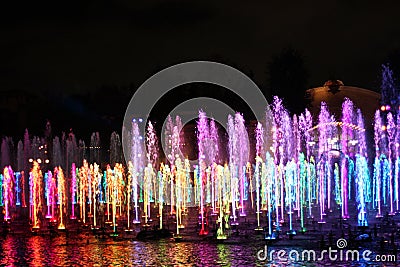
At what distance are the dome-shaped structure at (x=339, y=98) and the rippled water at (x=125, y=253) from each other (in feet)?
137

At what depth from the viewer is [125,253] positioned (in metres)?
14.3

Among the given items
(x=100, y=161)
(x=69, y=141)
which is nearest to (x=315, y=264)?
(x=69, y=141)

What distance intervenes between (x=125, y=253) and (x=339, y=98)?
4646cm

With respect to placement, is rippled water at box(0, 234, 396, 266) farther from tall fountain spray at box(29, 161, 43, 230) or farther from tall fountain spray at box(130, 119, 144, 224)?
tall fountain spray at box(130, 119, 144, 224)

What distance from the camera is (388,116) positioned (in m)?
40.6

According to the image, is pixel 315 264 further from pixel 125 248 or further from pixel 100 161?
pixel 100 161

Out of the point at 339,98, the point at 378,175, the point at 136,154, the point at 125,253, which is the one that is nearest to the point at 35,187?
the point at 136,154

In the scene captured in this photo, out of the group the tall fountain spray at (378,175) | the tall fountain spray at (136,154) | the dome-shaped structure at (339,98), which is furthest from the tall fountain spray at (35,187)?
the dome-shaped structure at (339,98)

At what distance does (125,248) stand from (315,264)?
4844 millimetres

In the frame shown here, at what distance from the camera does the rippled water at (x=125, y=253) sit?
12.8m

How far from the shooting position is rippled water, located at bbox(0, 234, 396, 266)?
42.0 ft

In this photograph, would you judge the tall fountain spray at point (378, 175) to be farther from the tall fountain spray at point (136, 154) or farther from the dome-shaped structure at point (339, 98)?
the dome-shaped structure at point (339, 98)

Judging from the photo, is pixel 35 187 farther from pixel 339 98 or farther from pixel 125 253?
pixel 339 98

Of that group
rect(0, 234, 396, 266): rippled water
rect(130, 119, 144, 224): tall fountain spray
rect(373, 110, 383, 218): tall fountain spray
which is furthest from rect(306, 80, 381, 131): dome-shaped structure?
rect(0, 234, 396, 266): rippled water
